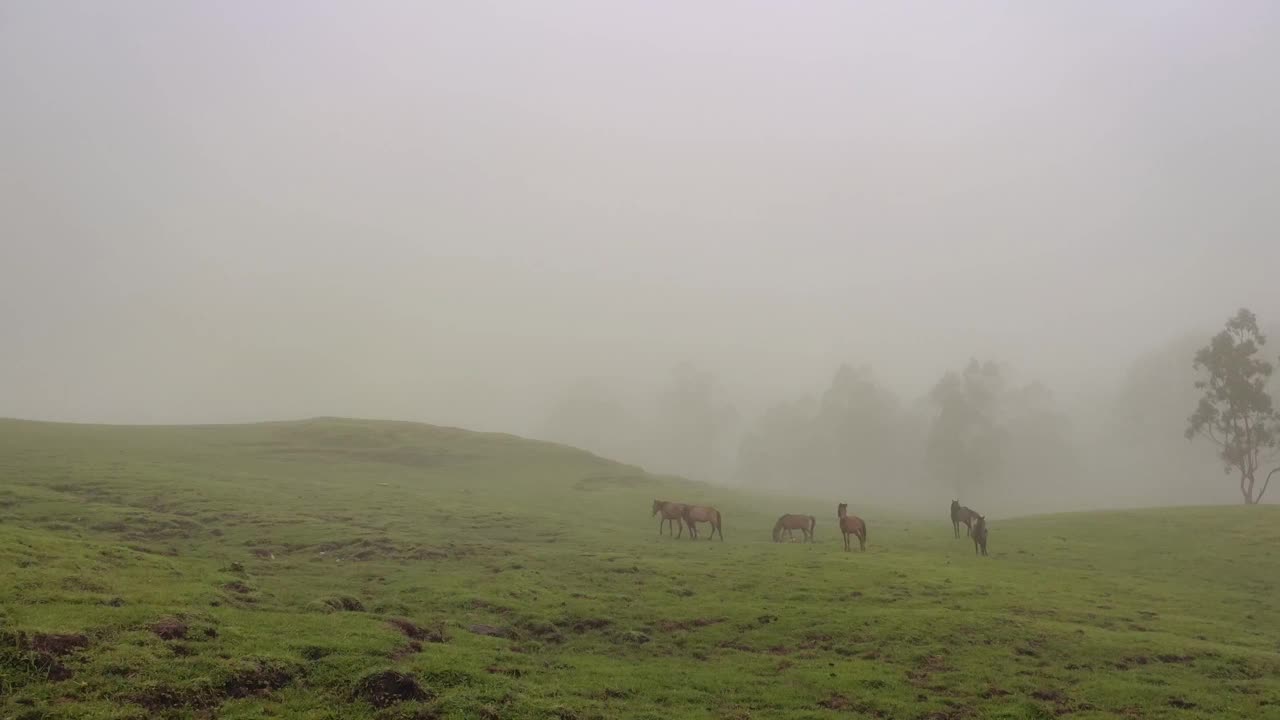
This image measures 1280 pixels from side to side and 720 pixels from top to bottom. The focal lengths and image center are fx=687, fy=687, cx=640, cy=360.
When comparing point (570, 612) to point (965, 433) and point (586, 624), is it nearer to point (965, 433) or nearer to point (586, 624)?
point (586, 624)

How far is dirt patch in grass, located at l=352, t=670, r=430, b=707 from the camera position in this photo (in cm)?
1243

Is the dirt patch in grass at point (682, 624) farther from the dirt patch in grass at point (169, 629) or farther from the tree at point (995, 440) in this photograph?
the tree at point (995, 440)

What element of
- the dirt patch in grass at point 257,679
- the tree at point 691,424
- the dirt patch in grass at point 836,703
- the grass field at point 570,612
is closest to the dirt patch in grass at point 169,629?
the grass field at point 570,612

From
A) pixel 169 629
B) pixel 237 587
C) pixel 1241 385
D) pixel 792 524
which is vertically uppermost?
pixel 1241 385

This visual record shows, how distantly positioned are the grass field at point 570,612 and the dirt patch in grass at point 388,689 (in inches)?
1.6

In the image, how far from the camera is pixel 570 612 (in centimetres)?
1922

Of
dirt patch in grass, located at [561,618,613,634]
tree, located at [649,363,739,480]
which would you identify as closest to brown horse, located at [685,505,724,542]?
dirt patch in grass, located at [561,618,613,634]

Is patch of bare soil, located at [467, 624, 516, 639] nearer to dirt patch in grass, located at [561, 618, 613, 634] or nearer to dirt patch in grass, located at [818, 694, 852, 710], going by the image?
dirt patch in grass, located at [561, 618, 613, 634]

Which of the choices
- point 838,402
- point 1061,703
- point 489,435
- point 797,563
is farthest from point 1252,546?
point 838,402

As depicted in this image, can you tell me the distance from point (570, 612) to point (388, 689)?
7168 millimetres

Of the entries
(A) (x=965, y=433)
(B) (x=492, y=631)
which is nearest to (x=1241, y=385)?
(A) (x=965, y=433)

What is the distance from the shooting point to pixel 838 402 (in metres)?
110

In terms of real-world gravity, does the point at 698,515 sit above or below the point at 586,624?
above

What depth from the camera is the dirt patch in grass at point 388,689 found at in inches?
489
